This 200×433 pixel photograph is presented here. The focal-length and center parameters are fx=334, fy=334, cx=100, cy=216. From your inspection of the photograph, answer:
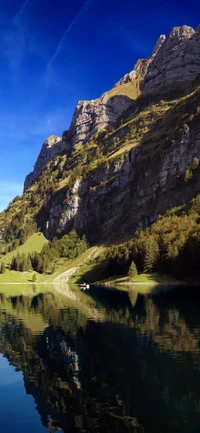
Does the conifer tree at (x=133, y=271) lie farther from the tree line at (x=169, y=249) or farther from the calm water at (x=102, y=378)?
the calm water at (x=102, y=378)

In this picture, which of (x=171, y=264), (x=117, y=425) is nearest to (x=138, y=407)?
(x=117, y=425)

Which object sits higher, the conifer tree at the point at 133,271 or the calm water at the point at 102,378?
the conifer tree at the point at 133,271

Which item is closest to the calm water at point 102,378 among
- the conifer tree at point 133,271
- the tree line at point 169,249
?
the tree line at point 169,249

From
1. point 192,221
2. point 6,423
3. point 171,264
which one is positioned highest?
point 192,221

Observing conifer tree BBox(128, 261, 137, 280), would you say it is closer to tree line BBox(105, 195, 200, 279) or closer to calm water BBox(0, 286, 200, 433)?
tree line BBox(105, 195, 200, 279)

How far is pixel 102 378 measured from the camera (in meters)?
30.1

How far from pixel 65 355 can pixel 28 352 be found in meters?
5.25

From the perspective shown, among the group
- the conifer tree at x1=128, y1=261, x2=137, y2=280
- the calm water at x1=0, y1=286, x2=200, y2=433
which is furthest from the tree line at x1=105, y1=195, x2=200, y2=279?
the calm water at x1=0, y1=286, x2=200, y2=433

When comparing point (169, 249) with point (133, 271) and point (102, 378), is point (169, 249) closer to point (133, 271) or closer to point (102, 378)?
point (133, 271)

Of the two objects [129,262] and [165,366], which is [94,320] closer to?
[165,366]

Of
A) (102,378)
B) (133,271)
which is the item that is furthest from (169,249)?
(102,378)

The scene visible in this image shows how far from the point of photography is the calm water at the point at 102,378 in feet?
72.4

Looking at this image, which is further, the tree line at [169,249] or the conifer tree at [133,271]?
the conifer tree at [133,271]

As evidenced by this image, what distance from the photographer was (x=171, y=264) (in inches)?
5940
